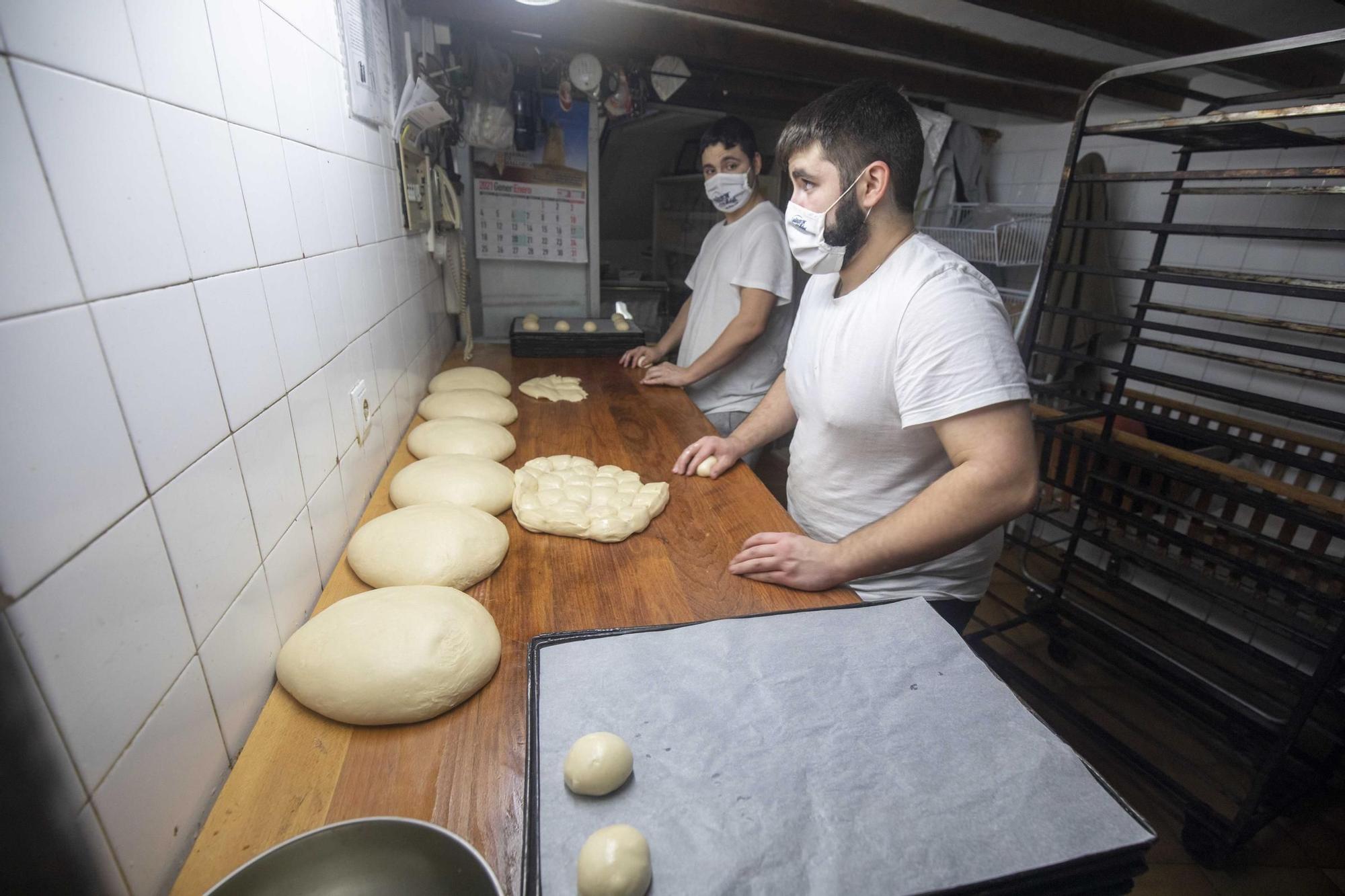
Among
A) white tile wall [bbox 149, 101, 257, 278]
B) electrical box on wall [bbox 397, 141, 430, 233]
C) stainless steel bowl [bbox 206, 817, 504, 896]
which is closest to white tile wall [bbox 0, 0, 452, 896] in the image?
white tile wall [bbox 149, 101, 257, 278]

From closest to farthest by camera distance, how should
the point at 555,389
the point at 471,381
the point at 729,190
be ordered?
the point at 471,381, the point at 555,389, the point at 729,190

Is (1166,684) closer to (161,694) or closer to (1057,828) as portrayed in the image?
(1057,828)

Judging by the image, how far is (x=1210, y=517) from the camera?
1.75 meters

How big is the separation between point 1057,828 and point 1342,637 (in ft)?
4.29

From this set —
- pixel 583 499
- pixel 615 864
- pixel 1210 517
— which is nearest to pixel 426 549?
pixel 583 499

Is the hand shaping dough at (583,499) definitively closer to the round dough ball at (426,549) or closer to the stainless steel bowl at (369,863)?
the round dough ball at (426,549)

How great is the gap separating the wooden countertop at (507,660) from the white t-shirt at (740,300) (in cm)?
60

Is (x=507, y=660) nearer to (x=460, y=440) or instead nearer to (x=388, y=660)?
(x=388, y=660)

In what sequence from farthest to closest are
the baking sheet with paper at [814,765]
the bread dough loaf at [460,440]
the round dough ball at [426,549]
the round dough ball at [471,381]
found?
the round dough ball at [471,381], the bread dough loaf at [460,440], the round dough ball at [426,549], the baking sheet with paper at [814,765]

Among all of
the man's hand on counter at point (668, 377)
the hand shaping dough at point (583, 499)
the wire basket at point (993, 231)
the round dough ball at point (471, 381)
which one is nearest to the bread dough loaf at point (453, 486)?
the hand shaping dough at point (583, 499)

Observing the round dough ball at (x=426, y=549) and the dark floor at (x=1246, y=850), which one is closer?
the round dough ball at (x=426, y=549)

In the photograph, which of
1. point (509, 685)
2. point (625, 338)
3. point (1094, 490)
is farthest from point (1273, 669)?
point (625, 338)

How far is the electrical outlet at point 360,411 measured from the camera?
1.20 m

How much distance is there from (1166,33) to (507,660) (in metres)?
2.98
